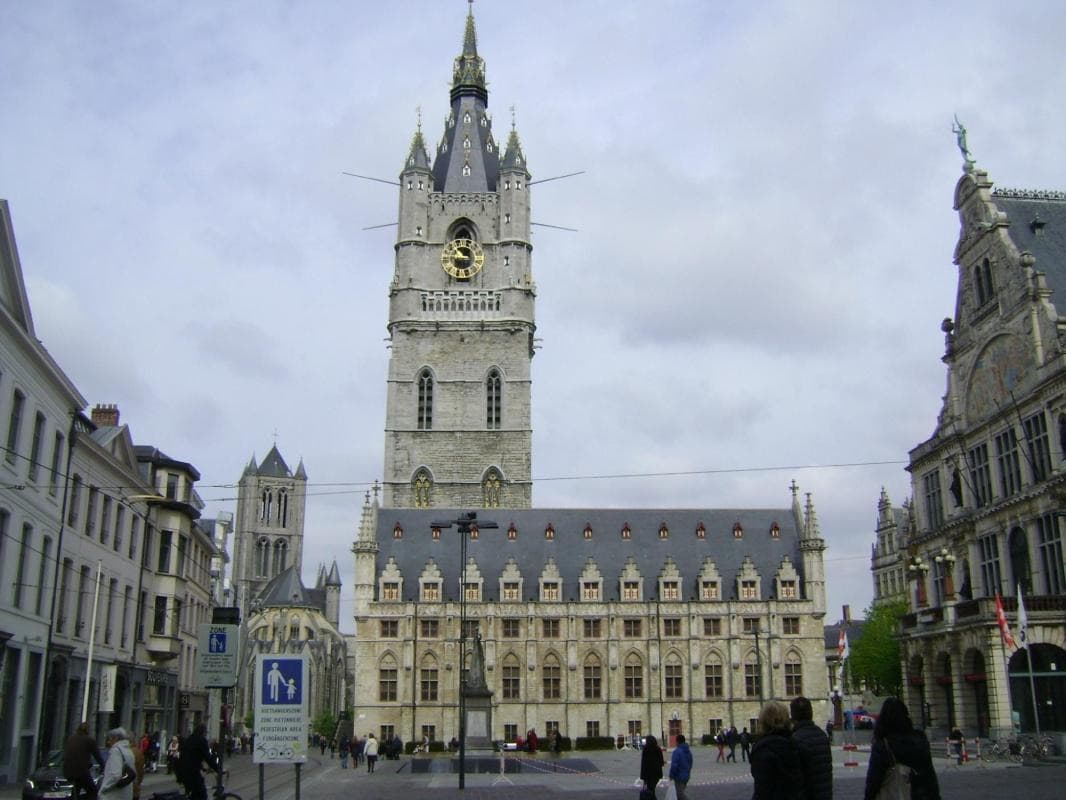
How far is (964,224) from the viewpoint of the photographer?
Answer: 44.8m

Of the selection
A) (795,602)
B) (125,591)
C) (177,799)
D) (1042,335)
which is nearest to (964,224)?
(1042,335)

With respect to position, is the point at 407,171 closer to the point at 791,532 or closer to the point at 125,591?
the point at 791,532

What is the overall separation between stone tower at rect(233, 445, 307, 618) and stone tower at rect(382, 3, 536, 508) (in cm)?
6206

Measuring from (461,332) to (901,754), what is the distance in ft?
250

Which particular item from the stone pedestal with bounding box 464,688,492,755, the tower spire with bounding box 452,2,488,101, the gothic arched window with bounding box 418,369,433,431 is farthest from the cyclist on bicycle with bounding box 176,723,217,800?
the tower spire with bounding box 452,2,488,101

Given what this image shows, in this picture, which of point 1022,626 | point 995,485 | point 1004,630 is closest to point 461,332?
point 995,485

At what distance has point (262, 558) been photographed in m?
→ 141

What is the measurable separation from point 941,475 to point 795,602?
20238 millimetres

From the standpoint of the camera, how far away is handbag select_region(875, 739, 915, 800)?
818 centimetres

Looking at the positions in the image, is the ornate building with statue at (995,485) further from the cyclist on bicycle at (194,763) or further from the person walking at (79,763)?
the person walking at (79,763)

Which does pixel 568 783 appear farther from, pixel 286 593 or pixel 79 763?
pixel 286 593

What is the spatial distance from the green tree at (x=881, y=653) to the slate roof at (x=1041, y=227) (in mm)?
37271

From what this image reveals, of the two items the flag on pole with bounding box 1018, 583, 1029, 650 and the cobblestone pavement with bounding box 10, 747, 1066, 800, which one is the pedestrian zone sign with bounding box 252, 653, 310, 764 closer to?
the cobblestone pavement with bounding box 10, 747, 1066, 800

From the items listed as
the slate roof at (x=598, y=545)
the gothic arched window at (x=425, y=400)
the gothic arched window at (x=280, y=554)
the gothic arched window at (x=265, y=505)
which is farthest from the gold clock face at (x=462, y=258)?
the gothic arched window at (x=280, y=554)
